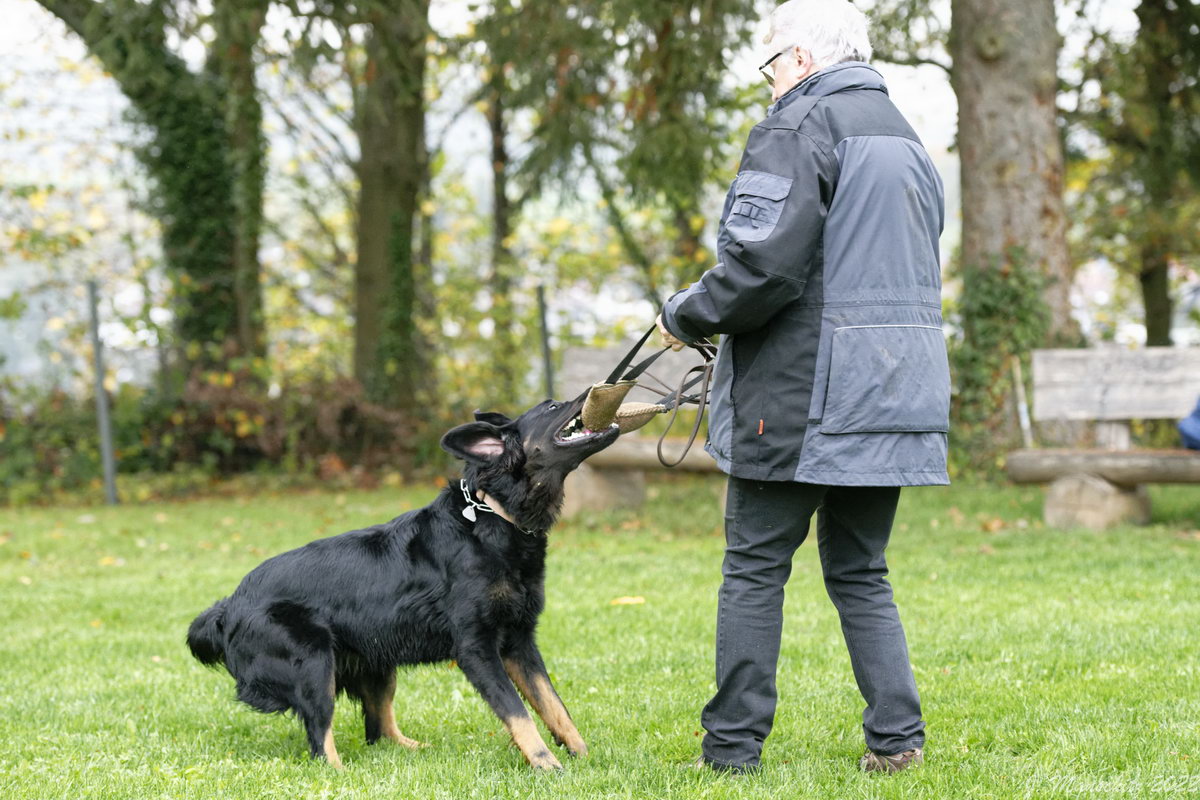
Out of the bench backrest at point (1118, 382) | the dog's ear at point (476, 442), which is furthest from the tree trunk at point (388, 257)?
the dog's ear at point (476, 442)

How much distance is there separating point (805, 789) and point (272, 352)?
18071 millimetres

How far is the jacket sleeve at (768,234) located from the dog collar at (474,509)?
978mm

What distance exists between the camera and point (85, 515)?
11.5 m

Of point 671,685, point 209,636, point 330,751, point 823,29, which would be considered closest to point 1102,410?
point 671,685

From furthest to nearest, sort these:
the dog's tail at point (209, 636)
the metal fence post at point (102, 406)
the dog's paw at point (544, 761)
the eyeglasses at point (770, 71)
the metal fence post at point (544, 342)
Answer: the metal fence post at point (102, 406), the metal fence post at point (544, 342), the dog's tail at point (209, 636), the dog's paw at point (544, 761), the eyeglasses at point (770, 71)

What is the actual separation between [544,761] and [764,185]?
176 cm

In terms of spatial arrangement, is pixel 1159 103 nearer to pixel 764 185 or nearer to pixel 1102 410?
pixel 1102 410

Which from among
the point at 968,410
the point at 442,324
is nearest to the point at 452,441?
the point at 968,410

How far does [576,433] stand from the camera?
3736mm

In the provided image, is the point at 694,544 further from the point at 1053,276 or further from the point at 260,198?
the point at 260,198

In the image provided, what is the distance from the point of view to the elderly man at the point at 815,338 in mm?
3035

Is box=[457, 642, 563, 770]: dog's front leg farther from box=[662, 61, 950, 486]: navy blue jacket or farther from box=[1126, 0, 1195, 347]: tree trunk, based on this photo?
box=[1126, 0, 1195, 347]: tree trunk

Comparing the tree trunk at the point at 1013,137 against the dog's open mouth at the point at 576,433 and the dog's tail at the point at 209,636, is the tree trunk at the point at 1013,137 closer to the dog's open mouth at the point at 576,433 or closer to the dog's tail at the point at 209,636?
the dog's open mouth at the point at 576,433

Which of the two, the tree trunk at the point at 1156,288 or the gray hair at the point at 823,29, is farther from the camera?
the tree trunk at the point at 1156,288
